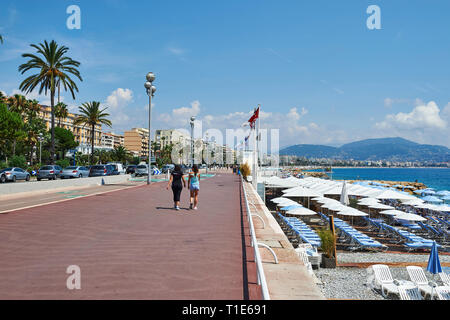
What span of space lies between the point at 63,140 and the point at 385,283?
87893 millimetres

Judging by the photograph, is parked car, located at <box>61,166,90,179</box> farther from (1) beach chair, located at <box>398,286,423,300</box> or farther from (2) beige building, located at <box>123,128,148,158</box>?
(2) beige building, located at <box>123,128,148,158</box>

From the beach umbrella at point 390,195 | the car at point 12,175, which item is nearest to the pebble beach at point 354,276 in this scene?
the beach umbrella at point 390,195

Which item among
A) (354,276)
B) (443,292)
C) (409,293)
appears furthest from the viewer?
(354,276)

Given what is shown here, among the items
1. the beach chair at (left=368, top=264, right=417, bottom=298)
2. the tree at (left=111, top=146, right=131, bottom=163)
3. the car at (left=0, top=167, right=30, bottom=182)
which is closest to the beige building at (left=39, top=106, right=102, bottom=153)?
the tree at (left=111, top=146, right=131, bottom=163)

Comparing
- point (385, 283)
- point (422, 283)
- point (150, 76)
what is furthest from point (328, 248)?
point (150, 76)

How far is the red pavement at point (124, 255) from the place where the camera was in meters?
4.26

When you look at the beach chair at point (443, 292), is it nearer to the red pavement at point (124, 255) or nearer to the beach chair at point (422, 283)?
the beach chair at point (422, 283)

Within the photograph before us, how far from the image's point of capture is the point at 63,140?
86.0 metres

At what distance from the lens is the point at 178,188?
11.5m

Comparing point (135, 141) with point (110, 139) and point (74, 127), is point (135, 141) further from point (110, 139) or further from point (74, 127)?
point (74, 127)

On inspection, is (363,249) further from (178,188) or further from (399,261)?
(178,188)

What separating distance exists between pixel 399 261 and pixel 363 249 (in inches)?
80.5

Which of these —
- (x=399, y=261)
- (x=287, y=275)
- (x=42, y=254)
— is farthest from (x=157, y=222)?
(x=399, y=261)

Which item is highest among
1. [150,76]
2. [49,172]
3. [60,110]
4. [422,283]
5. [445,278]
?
[60,110]
